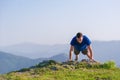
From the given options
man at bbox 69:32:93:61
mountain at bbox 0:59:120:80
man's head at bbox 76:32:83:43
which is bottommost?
mountain at bbox 0:59:120:80

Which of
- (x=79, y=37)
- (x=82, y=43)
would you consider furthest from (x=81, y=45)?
(x=79, y=37)

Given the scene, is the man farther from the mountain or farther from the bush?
the bush

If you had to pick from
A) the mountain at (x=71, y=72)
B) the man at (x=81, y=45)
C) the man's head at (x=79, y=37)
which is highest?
the man's head at (x=79, y=37)

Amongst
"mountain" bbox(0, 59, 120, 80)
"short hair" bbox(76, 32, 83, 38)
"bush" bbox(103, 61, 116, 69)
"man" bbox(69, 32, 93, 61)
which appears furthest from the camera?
"man" bbox(69, 32, 93, 61)

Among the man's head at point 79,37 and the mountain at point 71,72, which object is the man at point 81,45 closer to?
the man's head at point 79,37

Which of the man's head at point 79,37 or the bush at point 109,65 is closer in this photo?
the bush at point 109,65

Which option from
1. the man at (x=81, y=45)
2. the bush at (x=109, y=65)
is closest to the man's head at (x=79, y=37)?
the man at (x=81, y=45)

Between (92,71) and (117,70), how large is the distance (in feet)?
6.01

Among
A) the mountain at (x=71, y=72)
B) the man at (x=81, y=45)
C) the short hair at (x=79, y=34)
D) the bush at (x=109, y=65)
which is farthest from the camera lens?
the man at (x=81, y=45)

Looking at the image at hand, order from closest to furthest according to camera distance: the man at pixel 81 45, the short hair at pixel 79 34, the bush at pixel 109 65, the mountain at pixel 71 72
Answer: the mountain at pixel 71 72, the bush at pixel 109 65, the short hair at pixel 79 34, the man at pixel 81 45

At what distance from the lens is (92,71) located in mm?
23422

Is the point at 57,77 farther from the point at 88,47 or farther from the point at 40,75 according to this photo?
the point at 88,47

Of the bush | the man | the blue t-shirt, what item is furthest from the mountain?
the blue t-shirt

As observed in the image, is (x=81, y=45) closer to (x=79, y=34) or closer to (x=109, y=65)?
(x=79, y=34)
